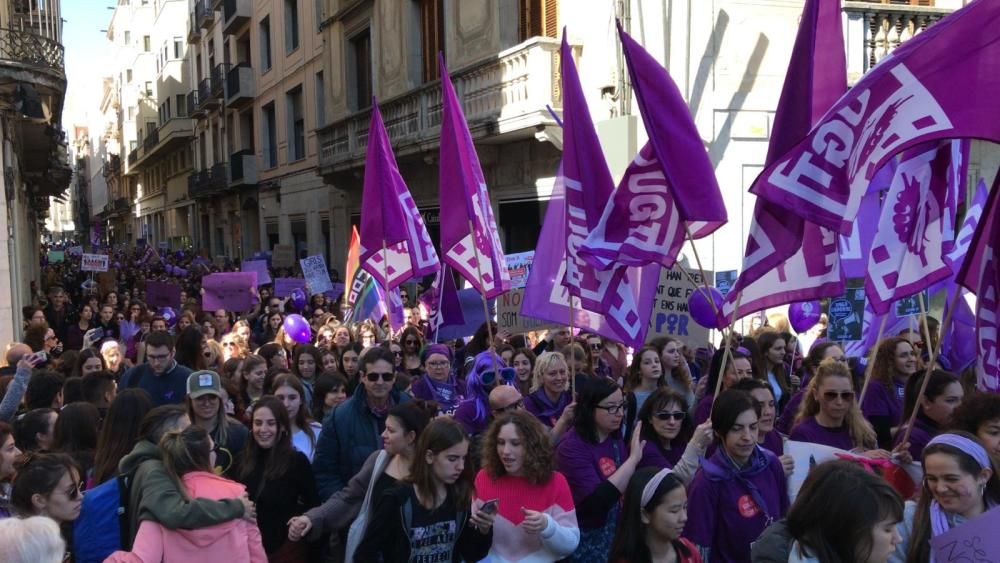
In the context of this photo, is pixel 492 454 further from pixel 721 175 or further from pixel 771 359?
pixel 721 175

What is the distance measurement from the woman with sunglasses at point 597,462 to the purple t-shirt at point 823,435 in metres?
0.83

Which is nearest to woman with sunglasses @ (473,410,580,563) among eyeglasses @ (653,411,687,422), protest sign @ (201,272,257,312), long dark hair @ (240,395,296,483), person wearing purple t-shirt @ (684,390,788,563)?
person wearing purple t-shirt @ (684,390,788,563)

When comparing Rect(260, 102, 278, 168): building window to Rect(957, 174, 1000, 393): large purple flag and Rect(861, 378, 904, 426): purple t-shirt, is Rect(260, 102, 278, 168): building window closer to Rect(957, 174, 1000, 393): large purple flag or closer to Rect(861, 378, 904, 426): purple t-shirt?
Rect(861, 378, 904, 426): purple t-shirt

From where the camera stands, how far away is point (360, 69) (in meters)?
20.3

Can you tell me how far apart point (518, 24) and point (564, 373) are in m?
9.49

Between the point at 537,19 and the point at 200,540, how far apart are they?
37.3ft

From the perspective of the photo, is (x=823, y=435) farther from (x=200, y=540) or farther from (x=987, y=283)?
(x=200, y=540)

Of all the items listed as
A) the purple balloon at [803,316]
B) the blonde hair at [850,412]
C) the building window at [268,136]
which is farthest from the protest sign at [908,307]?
the building window at [268,136]

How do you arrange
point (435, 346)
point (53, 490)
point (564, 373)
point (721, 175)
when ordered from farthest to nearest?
point (721, 175) → point (435, 346) → point (564, 373) → point (53, 490)

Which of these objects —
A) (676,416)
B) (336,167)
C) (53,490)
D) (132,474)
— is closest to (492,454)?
(676,416)

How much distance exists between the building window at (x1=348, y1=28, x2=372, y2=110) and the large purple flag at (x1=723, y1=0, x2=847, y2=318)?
15838 millimetres

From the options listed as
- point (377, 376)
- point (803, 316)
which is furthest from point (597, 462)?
point (803, 316)

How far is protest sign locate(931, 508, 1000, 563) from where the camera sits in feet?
8.76

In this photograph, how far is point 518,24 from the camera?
13.7 metres
